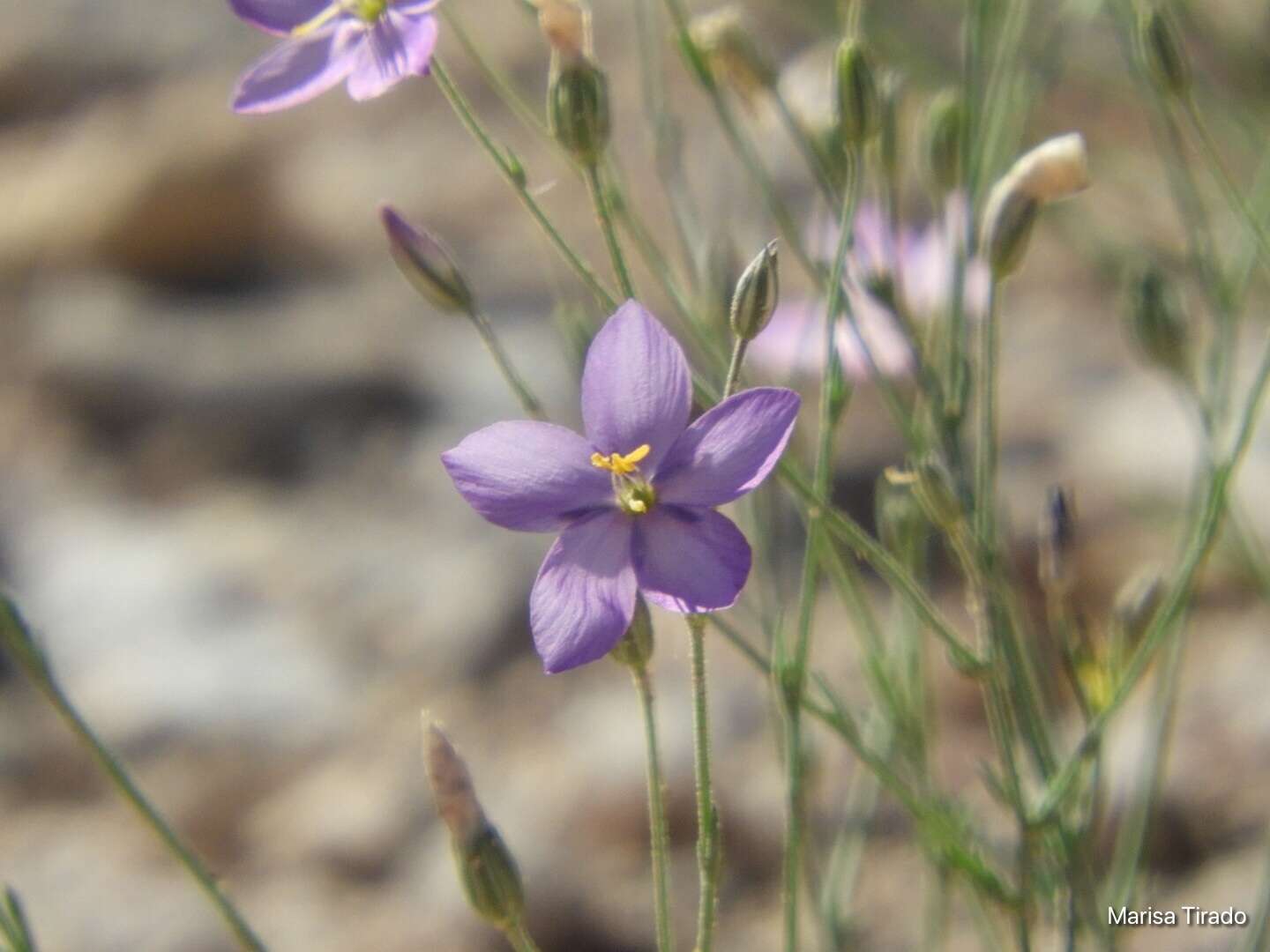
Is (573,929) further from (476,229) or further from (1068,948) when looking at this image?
(476,229)

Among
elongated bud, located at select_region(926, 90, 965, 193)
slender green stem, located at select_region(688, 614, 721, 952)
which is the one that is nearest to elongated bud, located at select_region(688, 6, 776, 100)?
elongated bud, located at select_region(926, 90, 965, 193)

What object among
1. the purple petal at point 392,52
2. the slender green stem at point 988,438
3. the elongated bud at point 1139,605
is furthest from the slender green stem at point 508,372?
the elongated bud at point 1139,605

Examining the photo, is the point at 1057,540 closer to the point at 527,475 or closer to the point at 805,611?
the point at 805,611

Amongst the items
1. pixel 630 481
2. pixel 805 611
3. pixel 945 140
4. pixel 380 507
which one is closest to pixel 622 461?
pixel 630 481

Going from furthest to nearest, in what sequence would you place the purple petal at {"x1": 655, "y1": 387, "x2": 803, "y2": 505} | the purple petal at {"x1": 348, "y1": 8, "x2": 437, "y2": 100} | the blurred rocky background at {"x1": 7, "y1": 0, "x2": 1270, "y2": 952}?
1. the blurred rocky background at {"x1": 7, "y1": 0, "x2": 1270, "y2": 952}
2. the purple petal at {"x1": 348, "y1": 8, "x2": 437, "y2": 100}
3. the purple petal at {"x1": 655, "y1": 387, "x2": 803, "y2": 505}

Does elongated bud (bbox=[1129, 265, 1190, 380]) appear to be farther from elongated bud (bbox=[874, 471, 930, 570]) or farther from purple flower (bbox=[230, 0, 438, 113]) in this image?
purple flower (bbox=[230, 0, 438, 113])

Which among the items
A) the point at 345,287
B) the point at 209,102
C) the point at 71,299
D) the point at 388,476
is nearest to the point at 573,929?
the point at 388,476
